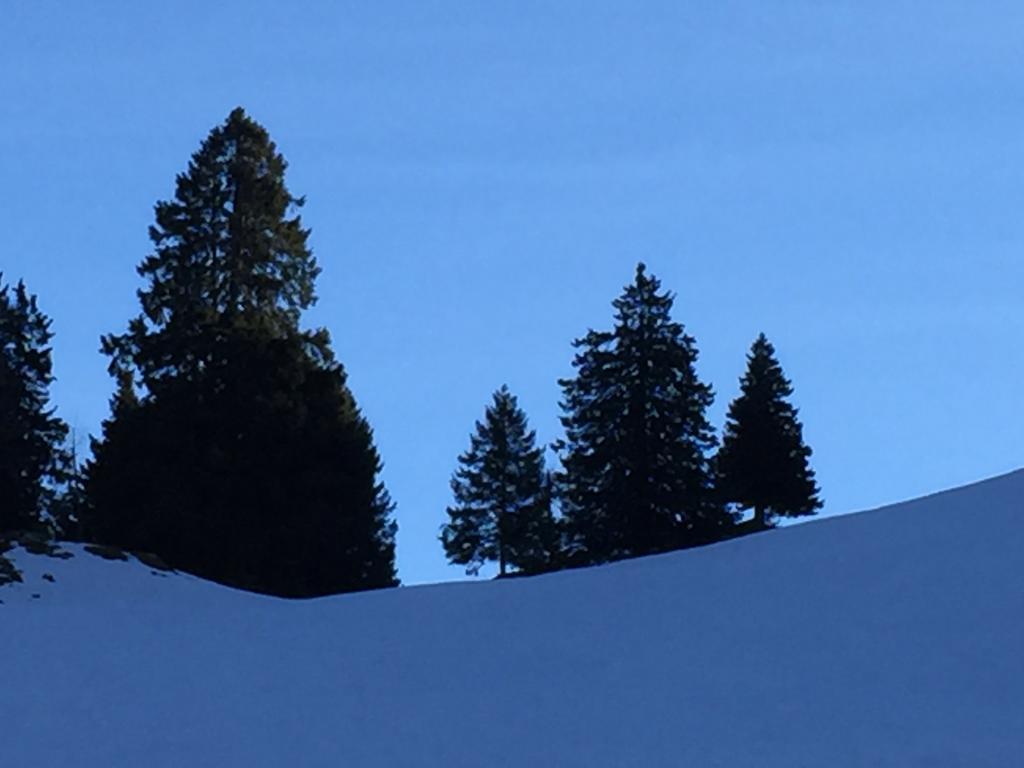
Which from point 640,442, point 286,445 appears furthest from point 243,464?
point 640,442

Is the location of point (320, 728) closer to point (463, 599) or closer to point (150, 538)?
point (463, 599)

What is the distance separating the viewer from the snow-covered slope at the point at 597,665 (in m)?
13.4

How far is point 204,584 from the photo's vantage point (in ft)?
90.6

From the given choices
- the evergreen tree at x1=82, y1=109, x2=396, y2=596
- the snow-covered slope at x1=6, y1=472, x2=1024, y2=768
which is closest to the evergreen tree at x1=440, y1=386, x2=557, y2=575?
the evergreen tree at x1=82, y1=109, x2=396, y2=596

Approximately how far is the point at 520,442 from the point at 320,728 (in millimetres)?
45211

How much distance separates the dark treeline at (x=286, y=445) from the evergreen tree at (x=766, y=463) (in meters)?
0.07

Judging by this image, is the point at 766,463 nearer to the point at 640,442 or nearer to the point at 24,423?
the point at 640,442

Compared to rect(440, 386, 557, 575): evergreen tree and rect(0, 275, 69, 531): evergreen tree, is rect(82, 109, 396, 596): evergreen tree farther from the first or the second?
rect(440, 386, 557, 575): evergreen tree

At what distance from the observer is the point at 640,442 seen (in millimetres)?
44062

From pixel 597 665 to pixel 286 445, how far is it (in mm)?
21584

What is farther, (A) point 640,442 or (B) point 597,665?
(A) point 640,442

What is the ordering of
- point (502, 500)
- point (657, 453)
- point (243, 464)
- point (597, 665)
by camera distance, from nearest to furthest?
point (597, 665)
point (243, 464)
point (657, 453)
point (502, 500)

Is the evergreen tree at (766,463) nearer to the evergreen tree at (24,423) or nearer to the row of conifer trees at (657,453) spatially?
the row of conifer trees at (657,453)

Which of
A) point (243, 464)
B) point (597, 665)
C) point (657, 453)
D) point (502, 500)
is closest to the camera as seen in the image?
point (597, 665)
